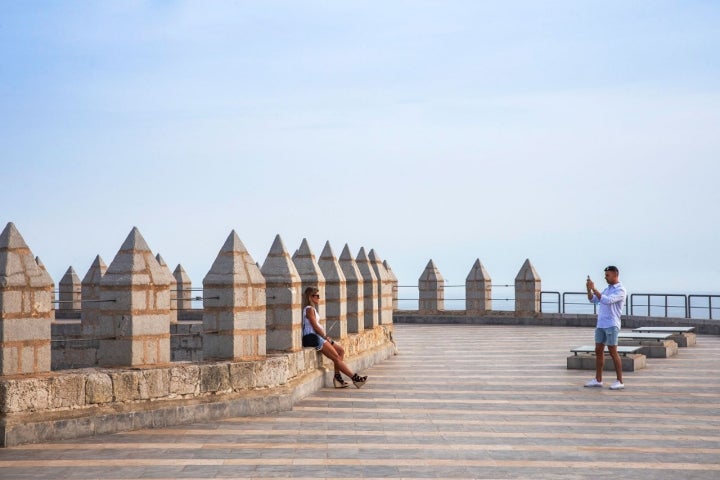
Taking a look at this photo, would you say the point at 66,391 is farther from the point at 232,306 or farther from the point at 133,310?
the point at 232,306

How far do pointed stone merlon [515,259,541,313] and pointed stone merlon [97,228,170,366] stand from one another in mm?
24473

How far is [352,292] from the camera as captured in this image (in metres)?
19.9

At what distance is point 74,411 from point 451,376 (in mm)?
7940

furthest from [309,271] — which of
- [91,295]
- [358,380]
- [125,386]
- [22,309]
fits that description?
[91,295]

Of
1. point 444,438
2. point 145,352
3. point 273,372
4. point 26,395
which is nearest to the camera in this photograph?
point 26,395

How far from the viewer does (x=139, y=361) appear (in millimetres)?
12273

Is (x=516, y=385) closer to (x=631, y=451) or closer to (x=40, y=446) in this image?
(x=631, y=451)

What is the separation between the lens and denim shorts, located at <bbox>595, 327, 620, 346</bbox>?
617 inches

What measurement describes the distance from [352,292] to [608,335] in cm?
567

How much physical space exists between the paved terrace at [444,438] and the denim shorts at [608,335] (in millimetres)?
741

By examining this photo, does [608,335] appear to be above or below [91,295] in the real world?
below

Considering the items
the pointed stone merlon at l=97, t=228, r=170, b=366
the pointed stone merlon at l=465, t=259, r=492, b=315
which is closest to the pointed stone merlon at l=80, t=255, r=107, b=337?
the pointed stone merlon at l=97, t=228, r=170, b=366

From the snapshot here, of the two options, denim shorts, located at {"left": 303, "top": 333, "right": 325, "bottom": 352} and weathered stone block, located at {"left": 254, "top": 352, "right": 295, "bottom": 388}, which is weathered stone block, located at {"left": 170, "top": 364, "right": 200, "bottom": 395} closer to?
weathered stone block, located at {"left": 254, "top": 352, "right": 295, "bottom": 388}

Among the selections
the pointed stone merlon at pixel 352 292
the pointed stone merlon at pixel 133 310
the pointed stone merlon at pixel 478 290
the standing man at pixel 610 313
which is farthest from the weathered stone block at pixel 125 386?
the pointed stone merlon at pixel 478 290
